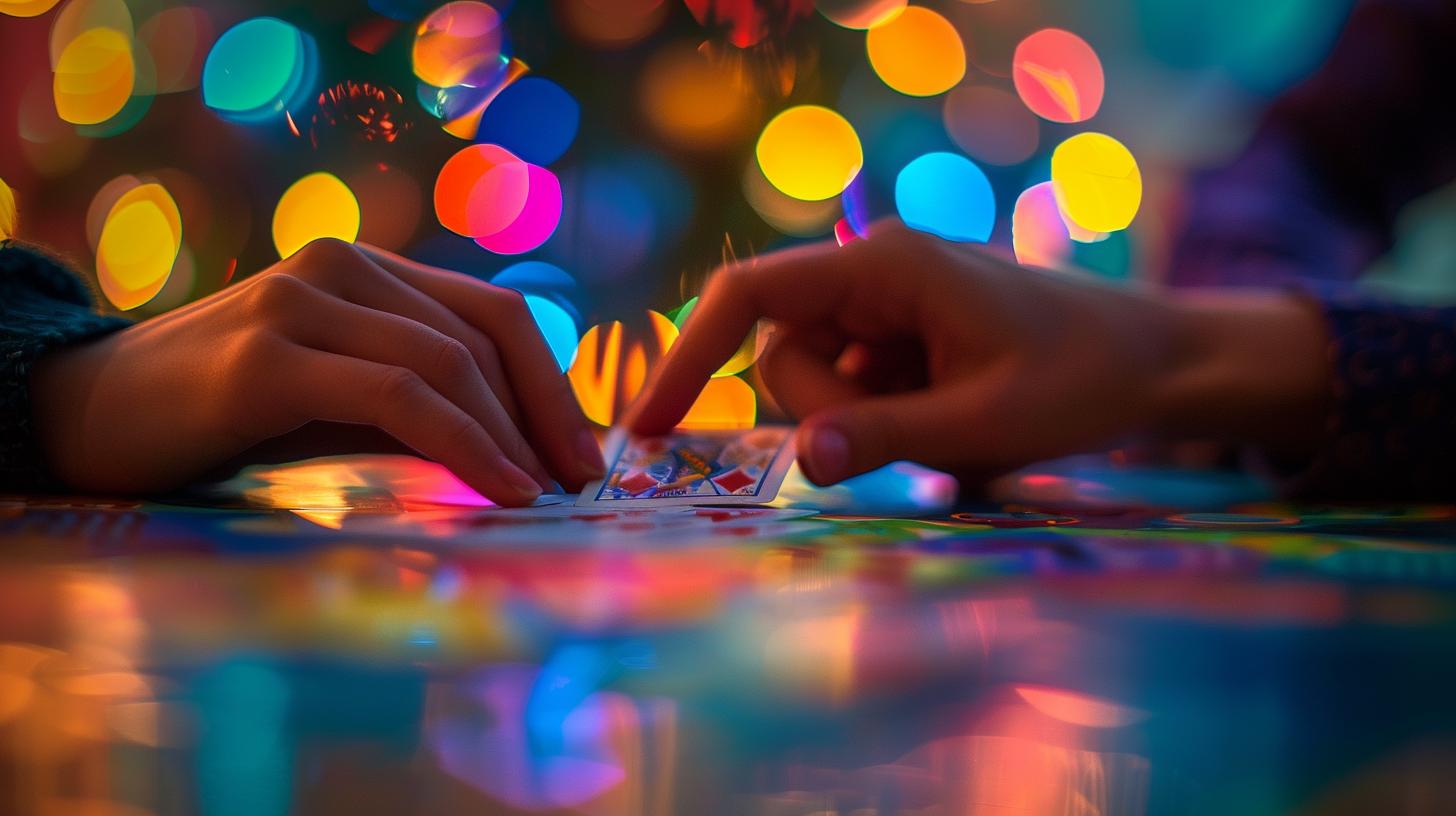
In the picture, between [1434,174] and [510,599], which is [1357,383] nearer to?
[510,599]

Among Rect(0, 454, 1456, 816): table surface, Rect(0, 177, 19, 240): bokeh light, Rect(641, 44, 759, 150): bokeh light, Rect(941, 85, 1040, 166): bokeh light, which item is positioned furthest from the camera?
Rect(941, 85, 1040, 166): bokeh light

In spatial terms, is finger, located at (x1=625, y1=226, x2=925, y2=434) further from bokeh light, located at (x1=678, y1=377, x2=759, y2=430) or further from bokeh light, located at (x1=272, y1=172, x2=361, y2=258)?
bokeh light, located at (x1=272, y1=172, x2=361, y2=258)

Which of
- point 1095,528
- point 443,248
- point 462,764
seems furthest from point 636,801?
point 443,248

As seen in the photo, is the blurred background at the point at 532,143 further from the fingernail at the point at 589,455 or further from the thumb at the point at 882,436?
the thumb at the point at 882,436

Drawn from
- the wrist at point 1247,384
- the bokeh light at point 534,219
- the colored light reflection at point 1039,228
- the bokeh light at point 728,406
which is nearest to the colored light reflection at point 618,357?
the bokeh light at point 728,406

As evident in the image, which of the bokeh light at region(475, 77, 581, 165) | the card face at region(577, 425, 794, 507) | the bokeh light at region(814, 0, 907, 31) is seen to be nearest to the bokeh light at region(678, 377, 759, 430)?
the bokeh light at region(475, 77, 581, 165)

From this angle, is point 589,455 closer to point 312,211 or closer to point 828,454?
point 828,454
